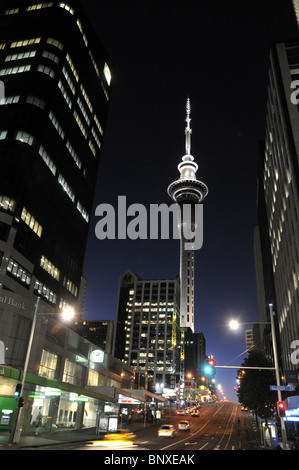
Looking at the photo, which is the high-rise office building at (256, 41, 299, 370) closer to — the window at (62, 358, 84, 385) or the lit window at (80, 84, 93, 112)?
the window at (62, 358, 84, 385)

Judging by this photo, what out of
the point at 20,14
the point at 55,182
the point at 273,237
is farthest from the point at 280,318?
the point at 20,14

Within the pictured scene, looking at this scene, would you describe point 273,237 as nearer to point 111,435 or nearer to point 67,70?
point 111,435

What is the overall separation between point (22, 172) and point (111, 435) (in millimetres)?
37764

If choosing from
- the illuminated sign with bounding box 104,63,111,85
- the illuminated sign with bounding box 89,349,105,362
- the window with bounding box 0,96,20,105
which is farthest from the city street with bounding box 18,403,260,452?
the illuminated sign with bounding box 104,63,111,85

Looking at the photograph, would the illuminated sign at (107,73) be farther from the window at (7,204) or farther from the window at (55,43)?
the window at (7,204)

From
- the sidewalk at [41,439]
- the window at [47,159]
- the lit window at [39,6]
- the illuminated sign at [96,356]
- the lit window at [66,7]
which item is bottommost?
the sidewalk at [41,439]

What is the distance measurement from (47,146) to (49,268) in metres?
21.0

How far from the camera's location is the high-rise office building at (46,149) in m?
51.2

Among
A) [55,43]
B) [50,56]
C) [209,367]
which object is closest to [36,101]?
[50,56]

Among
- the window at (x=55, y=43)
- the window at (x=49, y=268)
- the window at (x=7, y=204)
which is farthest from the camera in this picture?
the window at (x=55, y=43)

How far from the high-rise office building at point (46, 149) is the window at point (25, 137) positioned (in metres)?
0.15

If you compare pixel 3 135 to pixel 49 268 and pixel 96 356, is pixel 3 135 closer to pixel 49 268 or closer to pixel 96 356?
pixel 49 268

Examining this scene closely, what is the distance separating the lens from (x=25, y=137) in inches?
2235

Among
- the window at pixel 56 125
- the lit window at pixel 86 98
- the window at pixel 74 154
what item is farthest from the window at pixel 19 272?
the lit window at pixel 86 98
